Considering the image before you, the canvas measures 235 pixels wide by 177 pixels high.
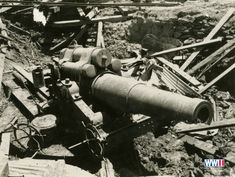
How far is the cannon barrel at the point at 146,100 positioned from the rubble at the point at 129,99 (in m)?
0.02

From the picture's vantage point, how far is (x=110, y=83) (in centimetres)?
723

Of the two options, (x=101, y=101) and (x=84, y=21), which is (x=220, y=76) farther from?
(x=84, y=21)

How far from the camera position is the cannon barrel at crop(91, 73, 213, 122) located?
18.3ft

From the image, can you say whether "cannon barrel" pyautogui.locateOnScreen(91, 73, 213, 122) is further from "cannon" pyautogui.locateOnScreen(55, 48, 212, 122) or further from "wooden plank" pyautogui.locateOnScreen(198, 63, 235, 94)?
"wooden plank" pyautogui.locateOnScreen(198, 63, 235, 94)

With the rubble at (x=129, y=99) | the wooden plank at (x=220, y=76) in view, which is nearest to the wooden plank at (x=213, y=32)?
the rubble at (x=129, y=99)

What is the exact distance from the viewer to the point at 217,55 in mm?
10383

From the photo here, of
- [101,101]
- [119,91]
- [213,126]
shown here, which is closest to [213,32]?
[213,126]

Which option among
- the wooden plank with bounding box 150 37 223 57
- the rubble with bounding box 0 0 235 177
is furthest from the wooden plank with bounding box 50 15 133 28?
the wooden plank with bounding box 150 37 223 57

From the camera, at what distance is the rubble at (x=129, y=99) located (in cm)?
654

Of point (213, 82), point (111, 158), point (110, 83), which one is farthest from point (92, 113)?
point (213, 82)

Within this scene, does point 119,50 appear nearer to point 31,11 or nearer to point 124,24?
point 124,24

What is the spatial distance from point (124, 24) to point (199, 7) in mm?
2538

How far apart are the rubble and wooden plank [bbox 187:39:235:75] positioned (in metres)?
0.03

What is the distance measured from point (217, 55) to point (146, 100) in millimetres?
4784
